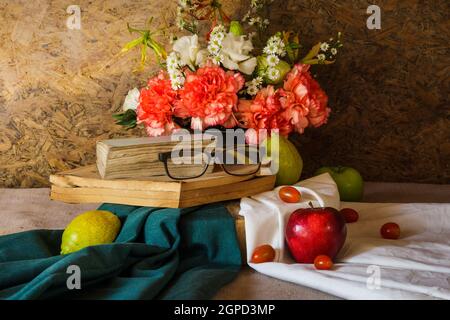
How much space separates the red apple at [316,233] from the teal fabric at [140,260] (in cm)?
13

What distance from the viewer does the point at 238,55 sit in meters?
1.46

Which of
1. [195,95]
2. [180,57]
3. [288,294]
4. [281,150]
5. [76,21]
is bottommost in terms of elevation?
[288,294]

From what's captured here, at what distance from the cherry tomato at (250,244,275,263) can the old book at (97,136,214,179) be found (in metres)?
0.24

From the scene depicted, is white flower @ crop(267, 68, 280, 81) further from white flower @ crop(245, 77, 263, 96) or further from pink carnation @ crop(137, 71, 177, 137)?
pink carnation @ crop(137, 71, 177, 137)

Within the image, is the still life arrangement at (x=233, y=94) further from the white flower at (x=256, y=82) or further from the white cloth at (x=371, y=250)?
the white cloth at (x=371, y=250)

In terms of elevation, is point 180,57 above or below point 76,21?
below

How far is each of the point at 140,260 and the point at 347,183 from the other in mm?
748

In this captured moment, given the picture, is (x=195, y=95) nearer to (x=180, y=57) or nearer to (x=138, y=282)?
(x=180, y=57)

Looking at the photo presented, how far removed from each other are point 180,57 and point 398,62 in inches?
31.3


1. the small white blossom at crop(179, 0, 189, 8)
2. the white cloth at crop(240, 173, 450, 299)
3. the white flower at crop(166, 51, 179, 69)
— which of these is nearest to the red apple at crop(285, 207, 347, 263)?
the white cloth at crop(240, 173, 450, 299)

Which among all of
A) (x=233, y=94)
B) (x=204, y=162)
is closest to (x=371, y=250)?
(x=204, y=162)

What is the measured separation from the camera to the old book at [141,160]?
1.26 m

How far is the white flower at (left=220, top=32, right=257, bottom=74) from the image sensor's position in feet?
4.80
